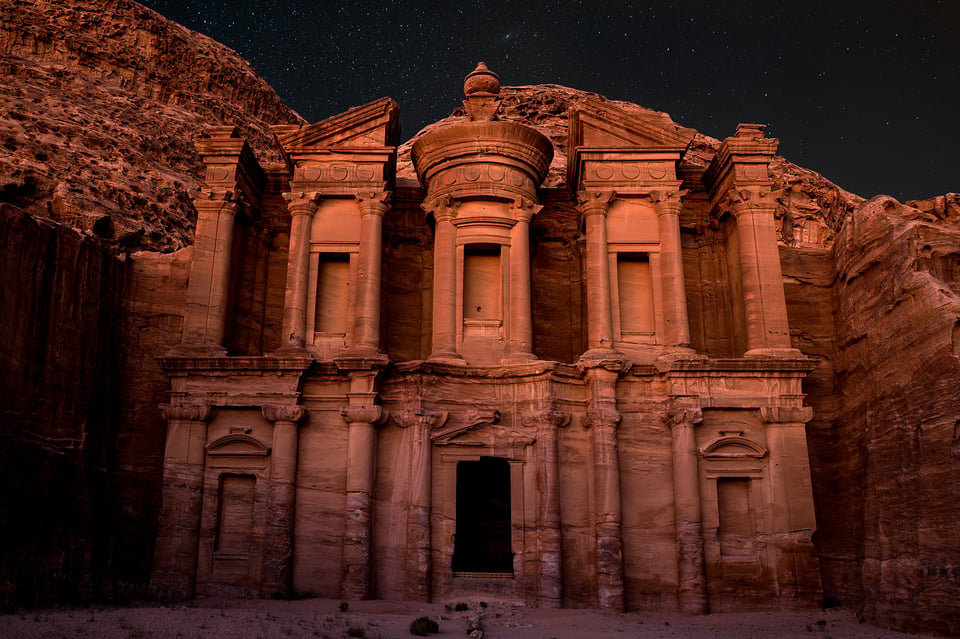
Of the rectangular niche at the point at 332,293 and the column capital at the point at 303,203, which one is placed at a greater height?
the column capital at the point at 303,203

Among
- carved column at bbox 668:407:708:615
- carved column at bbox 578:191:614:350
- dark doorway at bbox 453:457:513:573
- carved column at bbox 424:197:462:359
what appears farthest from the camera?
dark doorway at bbox 453:457:513:573

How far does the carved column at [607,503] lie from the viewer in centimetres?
1870

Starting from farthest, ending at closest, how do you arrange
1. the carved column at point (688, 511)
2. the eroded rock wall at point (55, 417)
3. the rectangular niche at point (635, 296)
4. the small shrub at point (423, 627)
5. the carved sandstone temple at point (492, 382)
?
1. the rectangular niche at point (635, 296)
2. the carved sandstone temple at point (492, 382)
3. the carved column at point (688, 511)
4. the eroded rock wall at point (55, 417)
5. the small shrub at point (423, 627)

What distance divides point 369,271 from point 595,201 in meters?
6.54

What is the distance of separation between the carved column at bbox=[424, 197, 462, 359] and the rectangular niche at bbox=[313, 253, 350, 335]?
2599 millimetres

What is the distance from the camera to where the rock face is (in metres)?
34.9

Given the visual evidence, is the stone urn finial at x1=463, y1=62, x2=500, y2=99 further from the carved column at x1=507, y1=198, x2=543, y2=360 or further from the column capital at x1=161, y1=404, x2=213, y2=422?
the column capital at x1=161, y1=404, x2=213, y2=422

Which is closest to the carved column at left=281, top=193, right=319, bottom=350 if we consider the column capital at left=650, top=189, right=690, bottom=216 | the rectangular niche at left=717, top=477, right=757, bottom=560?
the column capital at left=650, top=189, right=690, bottom=216

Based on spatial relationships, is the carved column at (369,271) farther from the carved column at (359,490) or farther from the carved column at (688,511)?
the carved column at (688,511)

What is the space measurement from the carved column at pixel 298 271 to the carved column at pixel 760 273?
11822 millimetres

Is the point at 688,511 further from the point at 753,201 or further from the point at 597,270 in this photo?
the point at 753,201

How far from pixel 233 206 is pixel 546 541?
12.5 meters

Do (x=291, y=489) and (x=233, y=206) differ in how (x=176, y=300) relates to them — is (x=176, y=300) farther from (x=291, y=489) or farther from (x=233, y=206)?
(x=291, y=489)

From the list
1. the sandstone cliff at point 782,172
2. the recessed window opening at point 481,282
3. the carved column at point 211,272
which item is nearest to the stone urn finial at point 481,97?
the recessed window opening at point 481,282
